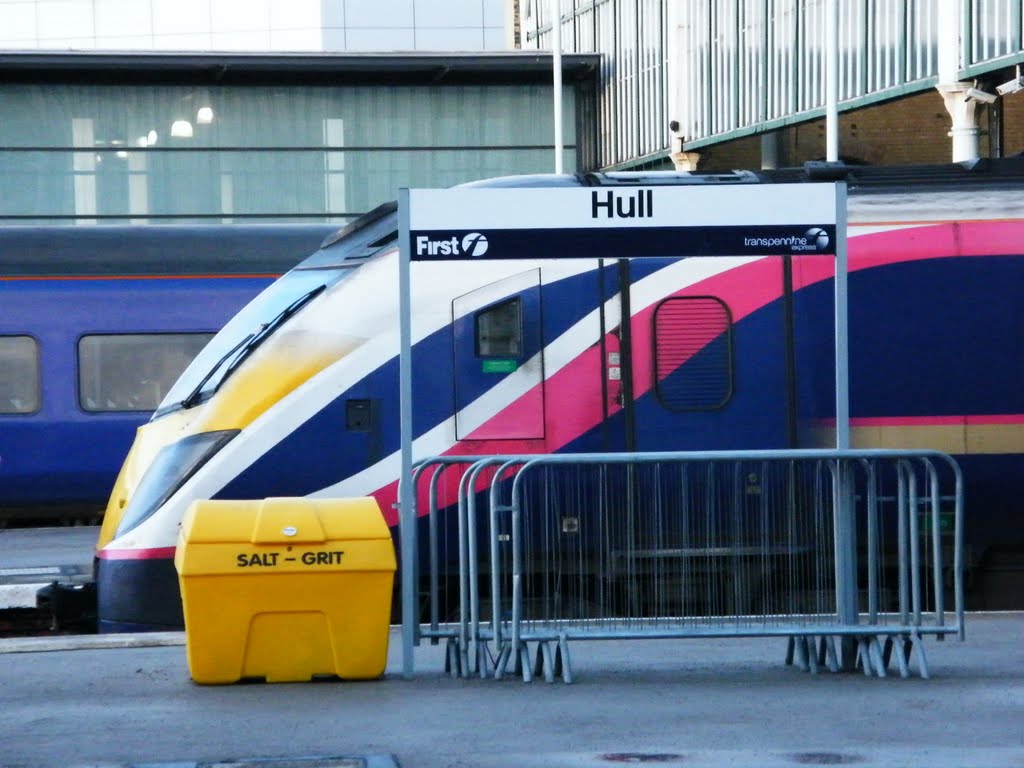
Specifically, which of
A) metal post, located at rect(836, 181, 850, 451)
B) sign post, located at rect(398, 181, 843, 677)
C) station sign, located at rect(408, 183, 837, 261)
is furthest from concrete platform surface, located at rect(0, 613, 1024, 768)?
station sign, located at rect(408, 183, 837, 261)

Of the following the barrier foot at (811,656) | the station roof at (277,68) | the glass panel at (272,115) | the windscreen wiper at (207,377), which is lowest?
the barrier foot at (811,656)

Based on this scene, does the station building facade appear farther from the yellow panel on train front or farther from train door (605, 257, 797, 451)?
the yellow panel on train front

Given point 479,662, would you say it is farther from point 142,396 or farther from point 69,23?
point 69,23

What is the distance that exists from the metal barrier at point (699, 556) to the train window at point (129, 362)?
7.64 metres

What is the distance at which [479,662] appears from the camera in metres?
8.57

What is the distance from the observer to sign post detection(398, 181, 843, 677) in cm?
843

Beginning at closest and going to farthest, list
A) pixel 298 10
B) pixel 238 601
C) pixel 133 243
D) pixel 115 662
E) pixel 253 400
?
pixel 238 601 → pixel 115 662 → pixel 253 400 → pixel 133 243 → pixel 298 10

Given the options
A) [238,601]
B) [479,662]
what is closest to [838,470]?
[479,662]

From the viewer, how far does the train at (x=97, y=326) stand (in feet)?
57.2

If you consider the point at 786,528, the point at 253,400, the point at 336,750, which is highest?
the point at 253,400

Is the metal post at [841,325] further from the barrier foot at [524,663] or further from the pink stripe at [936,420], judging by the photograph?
the pink stripe at [936,420]

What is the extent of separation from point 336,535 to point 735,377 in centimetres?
335

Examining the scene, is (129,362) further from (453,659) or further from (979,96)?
(979,96)

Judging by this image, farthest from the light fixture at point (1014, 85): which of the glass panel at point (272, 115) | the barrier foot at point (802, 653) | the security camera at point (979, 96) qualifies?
the glass panel at point (272, 115)
